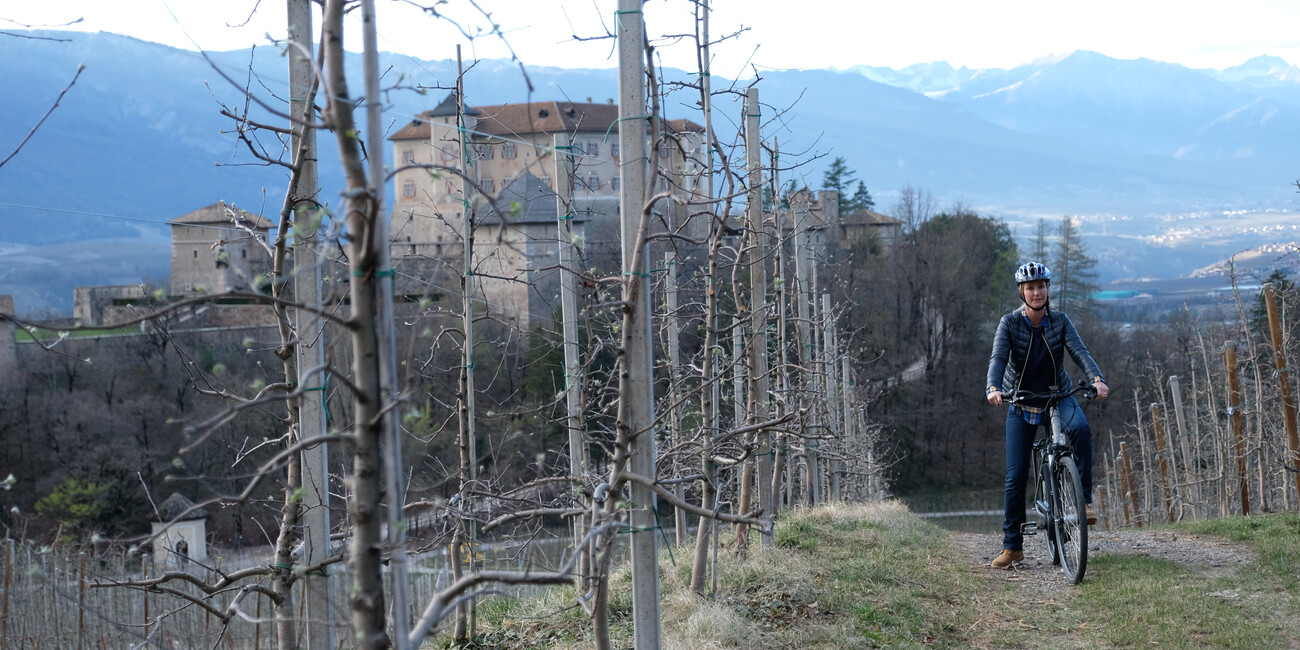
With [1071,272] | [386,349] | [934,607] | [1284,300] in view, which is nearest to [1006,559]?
[934,607]

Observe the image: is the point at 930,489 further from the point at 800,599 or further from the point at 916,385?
the point at 800,599

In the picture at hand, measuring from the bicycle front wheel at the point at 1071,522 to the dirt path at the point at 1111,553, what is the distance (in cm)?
12

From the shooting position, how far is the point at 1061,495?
6293 mm

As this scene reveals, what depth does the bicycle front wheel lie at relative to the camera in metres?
5.84

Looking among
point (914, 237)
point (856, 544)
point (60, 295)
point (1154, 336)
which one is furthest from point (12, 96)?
point (856, 544)

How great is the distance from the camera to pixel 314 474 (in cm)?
429

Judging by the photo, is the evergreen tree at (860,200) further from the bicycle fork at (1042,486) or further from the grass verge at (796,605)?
the bicycle fork at (1042,486)

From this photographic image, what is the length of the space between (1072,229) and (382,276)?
65.7 m

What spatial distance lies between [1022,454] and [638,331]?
3.76m

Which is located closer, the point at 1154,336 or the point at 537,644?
the point at 537,644

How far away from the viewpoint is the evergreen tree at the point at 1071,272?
59438 millimetres

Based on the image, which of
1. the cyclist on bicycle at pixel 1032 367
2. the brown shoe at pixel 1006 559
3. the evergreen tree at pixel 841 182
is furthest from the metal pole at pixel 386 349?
the evergreen tree at pixel 841 182

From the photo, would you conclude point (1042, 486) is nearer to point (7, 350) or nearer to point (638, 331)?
point (638, 331)

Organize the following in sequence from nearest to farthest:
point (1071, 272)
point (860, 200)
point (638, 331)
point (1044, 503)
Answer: point (638, 331) → point (1044, 503) → point (1071, 272) → point (860, 200)
